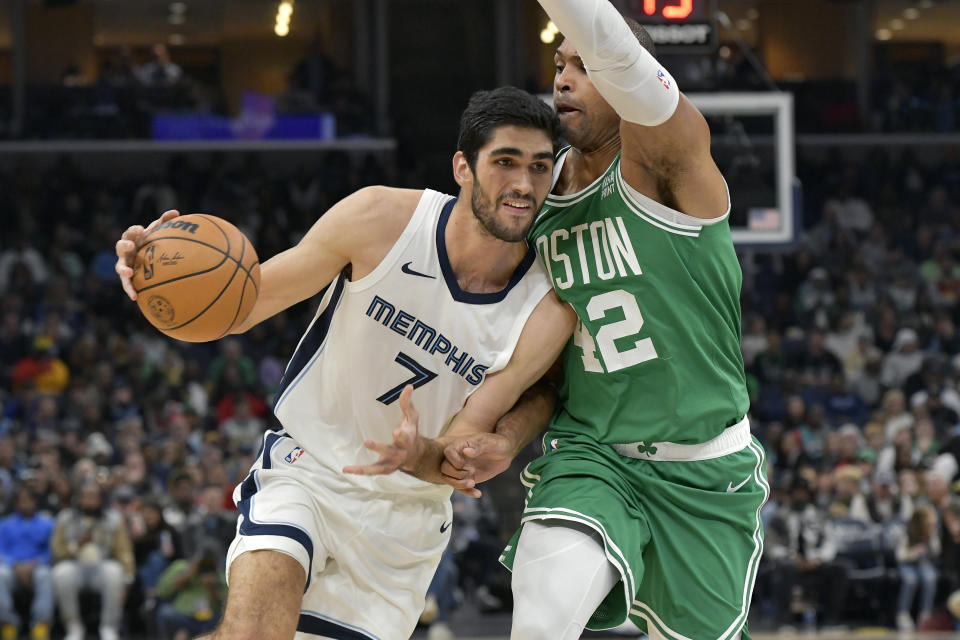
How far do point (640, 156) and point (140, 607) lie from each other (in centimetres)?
859

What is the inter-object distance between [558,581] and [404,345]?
3.19ft

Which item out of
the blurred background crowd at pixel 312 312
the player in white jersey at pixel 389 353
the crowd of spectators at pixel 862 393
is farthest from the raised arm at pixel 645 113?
the crowd of spectators at pixel 862 393

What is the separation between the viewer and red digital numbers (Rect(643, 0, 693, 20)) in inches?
358

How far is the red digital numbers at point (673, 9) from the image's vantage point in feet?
29.8

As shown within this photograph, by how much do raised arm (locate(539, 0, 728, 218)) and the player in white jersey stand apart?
0.30 meters

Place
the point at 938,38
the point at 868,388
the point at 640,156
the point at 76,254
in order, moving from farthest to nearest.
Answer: the point at 938,38 < the point at 76,254 < the point at 868,388 < the point at 640,156

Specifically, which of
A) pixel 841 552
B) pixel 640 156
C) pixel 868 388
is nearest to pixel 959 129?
pixel 868 388

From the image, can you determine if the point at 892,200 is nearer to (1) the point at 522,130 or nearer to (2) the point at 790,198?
(2) the point at 790,198

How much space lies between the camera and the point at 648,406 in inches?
166

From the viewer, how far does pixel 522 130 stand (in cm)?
422

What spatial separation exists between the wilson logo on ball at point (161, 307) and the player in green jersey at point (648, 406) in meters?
0.93

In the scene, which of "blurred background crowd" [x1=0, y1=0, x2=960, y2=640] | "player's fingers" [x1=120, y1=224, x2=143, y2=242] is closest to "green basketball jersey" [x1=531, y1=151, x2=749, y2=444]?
"player's fingers" [x1=120, y1=224, x2=143, y2=242]

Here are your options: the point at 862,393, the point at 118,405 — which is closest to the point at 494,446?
the point at 118,405

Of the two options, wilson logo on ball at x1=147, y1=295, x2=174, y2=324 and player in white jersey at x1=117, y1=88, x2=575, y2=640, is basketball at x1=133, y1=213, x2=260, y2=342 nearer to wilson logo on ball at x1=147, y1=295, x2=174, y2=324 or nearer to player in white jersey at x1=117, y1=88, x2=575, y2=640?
wilson logo on ball at x1=147, y1=295, x2=174, y2=324
